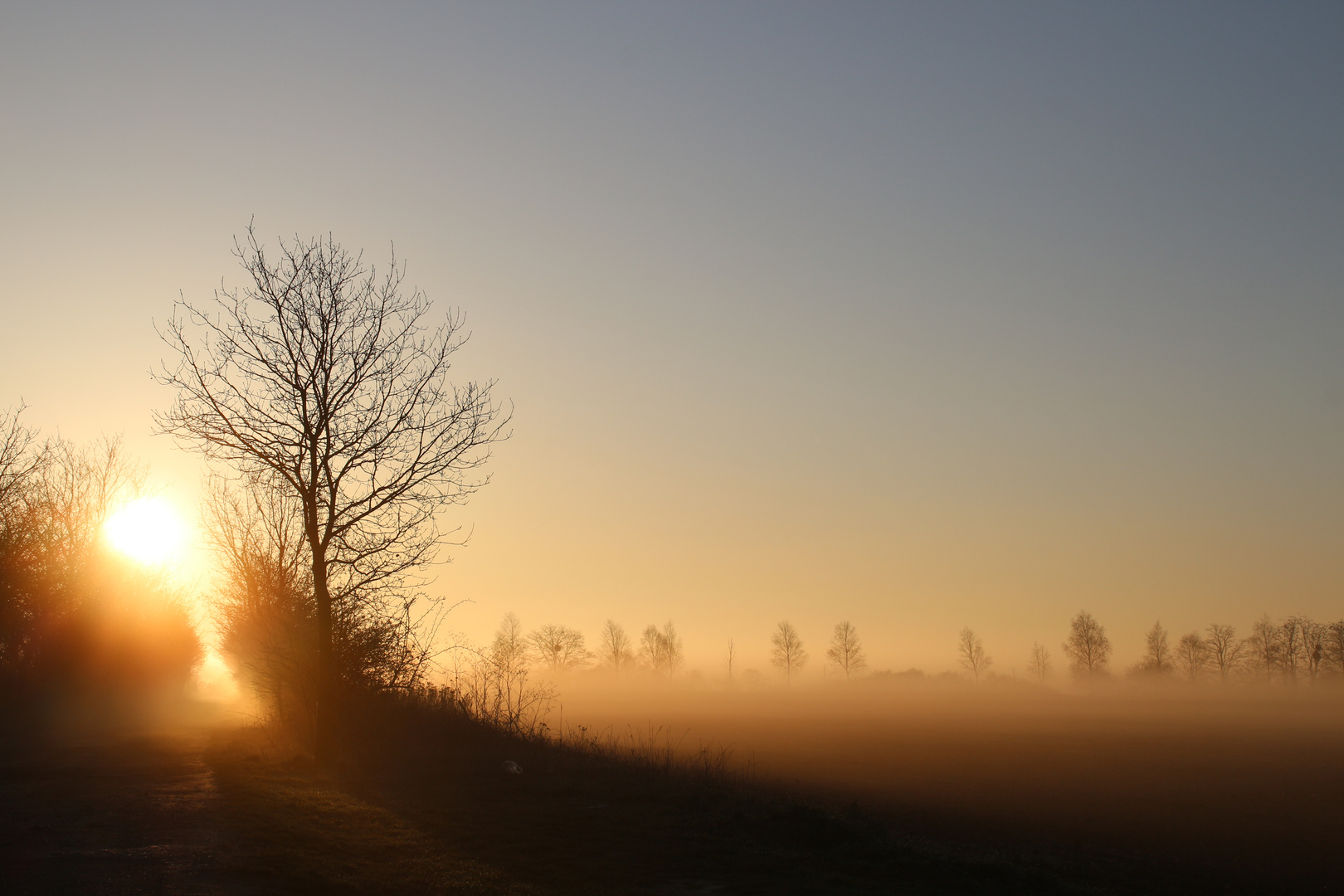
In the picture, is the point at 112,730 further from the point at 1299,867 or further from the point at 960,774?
the point at 1299,867

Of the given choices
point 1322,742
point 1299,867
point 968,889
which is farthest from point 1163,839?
point 1322,742

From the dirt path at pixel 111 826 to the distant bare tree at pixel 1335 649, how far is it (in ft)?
397

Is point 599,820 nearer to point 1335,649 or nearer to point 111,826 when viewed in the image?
point 111,826

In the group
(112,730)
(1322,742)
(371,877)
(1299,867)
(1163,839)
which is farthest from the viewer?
(1322,742)

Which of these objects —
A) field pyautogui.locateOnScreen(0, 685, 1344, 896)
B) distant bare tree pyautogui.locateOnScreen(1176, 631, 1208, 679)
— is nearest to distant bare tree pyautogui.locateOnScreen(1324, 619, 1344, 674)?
distant bare tree pyautogui.locateOnScreen(1176, 631, 1208, 679)

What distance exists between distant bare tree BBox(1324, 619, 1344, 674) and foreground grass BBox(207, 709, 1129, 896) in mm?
111741

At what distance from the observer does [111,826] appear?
9547 mm

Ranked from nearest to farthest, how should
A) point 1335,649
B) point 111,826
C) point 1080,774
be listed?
point 111,826 → point 1080,774 → point 1335,649

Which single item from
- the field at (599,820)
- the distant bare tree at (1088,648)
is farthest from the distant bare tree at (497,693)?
the distant bare tree at (1088,648)

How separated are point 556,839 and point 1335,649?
119233 mm

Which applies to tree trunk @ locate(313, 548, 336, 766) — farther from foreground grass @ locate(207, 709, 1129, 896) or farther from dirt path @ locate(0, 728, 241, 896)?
dirt path @ locate(0, 728, 241, 896)

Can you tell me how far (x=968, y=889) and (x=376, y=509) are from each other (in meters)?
12.4

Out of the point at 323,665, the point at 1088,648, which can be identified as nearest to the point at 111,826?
the point at 323,665

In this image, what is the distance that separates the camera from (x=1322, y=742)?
44.2 metres
